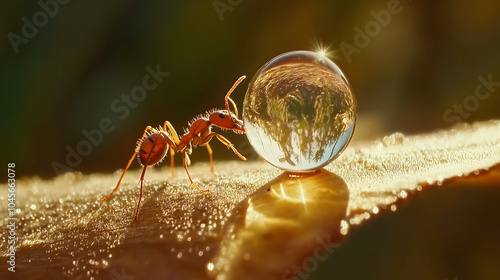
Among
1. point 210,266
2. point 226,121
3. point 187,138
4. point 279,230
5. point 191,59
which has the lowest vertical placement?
point 210,266

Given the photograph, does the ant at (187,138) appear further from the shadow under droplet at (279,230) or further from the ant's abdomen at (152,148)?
the shadow under droplet at (279,230)

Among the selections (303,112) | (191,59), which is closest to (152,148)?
(303,112)

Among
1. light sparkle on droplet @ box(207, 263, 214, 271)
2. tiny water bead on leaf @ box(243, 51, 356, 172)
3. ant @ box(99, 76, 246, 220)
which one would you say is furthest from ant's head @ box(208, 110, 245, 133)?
→ light sparkle on droplet @ box(207, 263, 214, 271)

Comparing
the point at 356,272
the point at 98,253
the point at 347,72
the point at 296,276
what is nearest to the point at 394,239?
the point at 356,272

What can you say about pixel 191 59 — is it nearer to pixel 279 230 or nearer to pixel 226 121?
pixel 226 121

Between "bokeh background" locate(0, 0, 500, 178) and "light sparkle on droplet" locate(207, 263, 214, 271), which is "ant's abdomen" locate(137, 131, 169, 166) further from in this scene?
"bokeh background" locate(0, 0, 500, 178)

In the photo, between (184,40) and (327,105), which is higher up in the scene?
(184,40)

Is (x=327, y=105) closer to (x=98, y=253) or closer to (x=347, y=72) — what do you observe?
(x=98, y=253)
